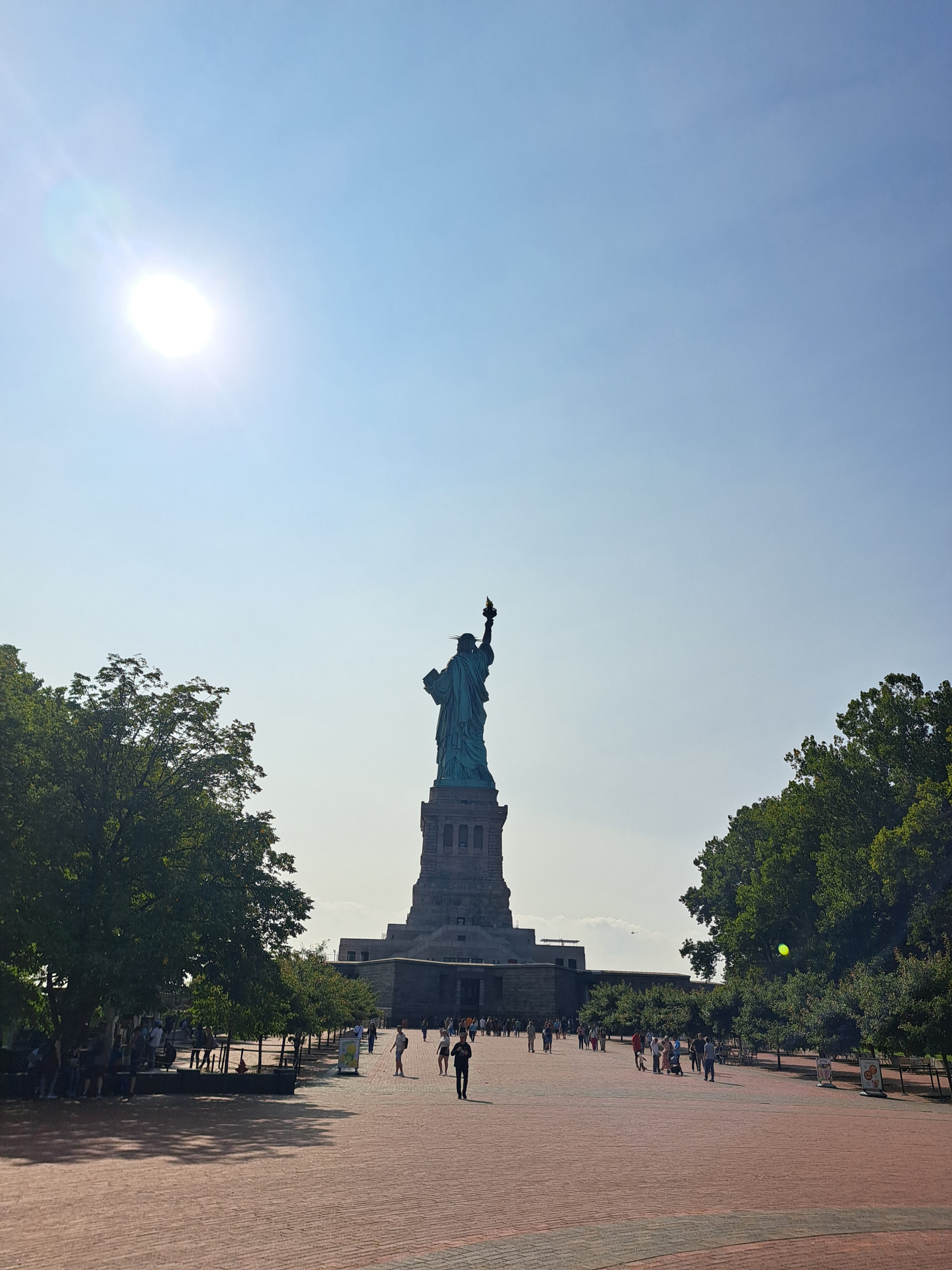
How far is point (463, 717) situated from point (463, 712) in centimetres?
50

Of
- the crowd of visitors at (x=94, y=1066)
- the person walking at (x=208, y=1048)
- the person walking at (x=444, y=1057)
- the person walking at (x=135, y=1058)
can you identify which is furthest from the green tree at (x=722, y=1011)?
the person walking at (x=135, y=1058)

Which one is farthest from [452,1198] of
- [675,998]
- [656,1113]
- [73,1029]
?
[675,998]

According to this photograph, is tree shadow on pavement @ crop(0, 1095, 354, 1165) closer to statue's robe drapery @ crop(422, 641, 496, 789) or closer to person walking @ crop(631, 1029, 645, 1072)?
person walking @ crop(631, 1029, 645, 1072)

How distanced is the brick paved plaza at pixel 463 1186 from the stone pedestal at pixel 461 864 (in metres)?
56.6

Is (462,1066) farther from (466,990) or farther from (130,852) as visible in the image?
(466,990)

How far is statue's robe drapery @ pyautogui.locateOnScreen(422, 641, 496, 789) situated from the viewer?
88.4 meters

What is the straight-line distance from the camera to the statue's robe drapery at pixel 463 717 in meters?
88.4

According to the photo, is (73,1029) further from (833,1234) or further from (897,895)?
(897,895)

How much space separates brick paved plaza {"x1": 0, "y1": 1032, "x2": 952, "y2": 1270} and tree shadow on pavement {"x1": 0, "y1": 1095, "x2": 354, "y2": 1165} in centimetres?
7

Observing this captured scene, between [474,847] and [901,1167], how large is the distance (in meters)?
69.4

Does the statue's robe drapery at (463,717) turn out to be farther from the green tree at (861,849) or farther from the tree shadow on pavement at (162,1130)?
the tree shadow on pavement at (162,1130)

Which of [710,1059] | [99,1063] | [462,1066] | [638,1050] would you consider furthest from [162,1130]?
[638,1050]

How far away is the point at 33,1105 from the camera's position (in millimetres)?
20109

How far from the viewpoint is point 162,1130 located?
17047 millimetres
